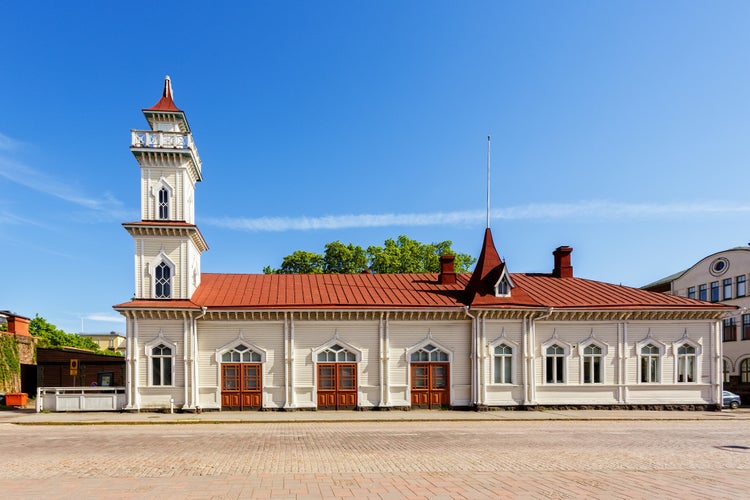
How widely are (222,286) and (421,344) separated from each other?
11169 millimetres

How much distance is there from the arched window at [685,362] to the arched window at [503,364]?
9.13m

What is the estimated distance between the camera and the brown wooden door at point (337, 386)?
2477 cm

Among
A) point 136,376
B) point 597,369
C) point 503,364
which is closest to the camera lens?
point 136,376

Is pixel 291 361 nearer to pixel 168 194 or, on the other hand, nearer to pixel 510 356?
pixel 168 194

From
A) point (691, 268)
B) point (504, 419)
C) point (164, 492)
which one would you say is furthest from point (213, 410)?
point (691, 268)

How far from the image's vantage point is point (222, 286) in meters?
27.3

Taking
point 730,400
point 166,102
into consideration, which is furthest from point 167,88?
point 730,400

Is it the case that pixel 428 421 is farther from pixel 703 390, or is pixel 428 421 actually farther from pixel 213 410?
pixel 703 390

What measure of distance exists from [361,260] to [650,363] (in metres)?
30.0

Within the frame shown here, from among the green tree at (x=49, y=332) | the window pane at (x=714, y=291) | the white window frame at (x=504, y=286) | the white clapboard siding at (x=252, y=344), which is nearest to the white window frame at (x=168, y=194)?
the white clapboard siding at (x=252, y=344)

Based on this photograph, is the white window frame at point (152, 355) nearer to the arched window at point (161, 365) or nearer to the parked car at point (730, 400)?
the arched window at point (161, 365)

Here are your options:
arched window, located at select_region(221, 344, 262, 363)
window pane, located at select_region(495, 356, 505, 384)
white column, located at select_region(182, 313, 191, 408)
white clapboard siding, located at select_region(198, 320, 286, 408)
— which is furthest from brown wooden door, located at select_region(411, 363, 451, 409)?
white column, located at select_region(182, 313, 191, 408)

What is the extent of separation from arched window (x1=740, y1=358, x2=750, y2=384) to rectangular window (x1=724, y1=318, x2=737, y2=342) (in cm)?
231

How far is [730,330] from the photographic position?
145ft
